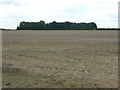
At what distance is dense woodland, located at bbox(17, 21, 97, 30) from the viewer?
113250mm

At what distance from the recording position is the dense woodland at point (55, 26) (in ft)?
372

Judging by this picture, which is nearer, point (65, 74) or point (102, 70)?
point (65, 74)

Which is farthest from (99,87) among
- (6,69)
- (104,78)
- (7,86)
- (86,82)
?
(6,69)

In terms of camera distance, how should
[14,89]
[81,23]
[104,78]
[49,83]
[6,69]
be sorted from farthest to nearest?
[81,23], [6,69], [104,78], [49,83], [14,89]

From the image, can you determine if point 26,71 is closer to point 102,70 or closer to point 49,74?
point 49,74

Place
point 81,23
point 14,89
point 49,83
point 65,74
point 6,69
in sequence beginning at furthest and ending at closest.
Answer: point 81,23, point 6,69, point 65,74, point 49,83, point 14,89

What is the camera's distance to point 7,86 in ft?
31.6

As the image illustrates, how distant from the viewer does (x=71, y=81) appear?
34.5 feet

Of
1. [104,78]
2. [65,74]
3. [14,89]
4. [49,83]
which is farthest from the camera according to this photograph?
[65,74]

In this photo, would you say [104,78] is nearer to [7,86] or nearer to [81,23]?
[7,86]

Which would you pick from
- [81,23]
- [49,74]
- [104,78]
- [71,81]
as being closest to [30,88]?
[71,81]

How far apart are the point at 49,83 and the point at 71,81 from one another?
97 centimetres

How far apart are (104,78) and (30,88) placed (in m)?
3.58

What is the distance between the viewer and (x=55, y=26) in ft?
370
